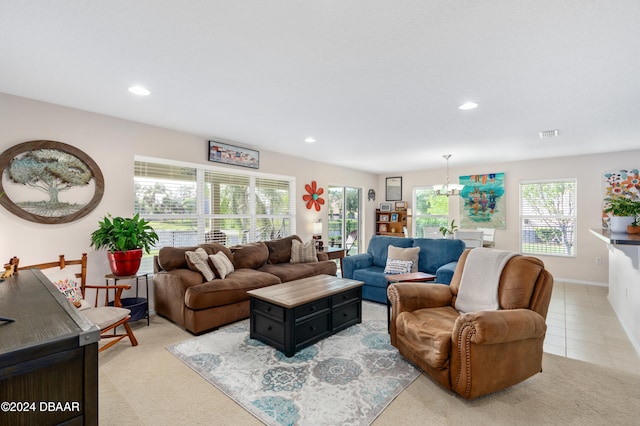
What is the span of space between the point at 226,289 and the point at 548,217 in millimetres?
6262

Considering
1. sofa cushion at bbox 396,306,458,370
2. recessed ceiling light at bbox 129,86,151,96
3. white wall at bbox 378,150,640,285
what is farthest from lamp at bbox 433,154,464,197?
recessed ceiling light at bbox 129,86,151,96

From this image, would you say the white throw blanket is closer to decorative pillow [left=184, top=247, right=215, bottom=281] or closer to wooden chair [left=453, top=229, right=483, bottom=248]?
decorative pillow [left=184, top=247, right=215, bottom=281]

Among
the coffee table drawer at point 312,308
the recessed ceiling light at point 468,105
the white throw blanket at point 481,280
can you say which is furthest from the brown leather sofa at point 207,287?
the recessed ceiling light at point 468,105

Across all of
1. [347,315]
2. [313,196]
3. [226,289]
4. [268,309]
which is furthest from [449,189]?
[226,289]

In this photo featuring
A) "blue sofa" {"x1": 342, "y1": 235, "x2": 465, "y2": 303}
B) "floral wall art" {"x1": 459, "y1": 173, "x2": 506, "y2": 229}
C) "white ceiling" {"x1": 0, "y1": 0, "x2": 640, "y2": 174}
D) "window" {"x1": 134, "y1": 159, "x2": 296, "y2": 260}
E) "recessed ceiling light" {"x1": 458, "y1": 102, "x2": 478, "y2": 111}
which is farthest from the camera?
"floral wall art" {"x1": 459, "y1": 173, "x2": 506, "y2": 229}

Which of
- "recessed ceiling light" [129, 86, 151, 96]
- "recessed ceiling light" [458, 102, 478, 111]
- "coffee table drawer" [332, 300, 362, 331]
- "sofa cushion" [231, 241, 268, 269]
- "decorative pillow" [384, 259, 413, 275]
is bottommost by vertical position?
"coffee table drawer" [332, 300, 362, 331]

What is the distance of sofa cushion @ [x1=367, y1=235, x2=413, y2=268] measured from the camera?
15.1ft

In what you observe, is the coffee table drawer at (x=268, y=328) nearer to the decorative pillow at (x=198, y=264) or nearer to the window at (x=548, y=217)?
the decorative pillow at (x=198, y=264)

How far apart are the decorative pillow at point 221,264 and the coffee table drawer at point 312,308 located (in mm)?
1322

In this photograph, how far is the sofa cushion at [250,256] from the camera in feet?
13.9

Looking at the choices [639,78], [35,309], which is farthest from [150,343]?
[639,78]

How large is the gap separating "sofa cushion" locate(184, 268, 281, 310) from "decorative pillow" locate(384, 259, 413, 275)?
1556 mm

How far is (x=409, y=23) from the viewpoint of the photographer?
178cm

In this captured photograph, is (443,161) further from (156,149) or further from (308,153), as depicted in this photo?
(156,149)
